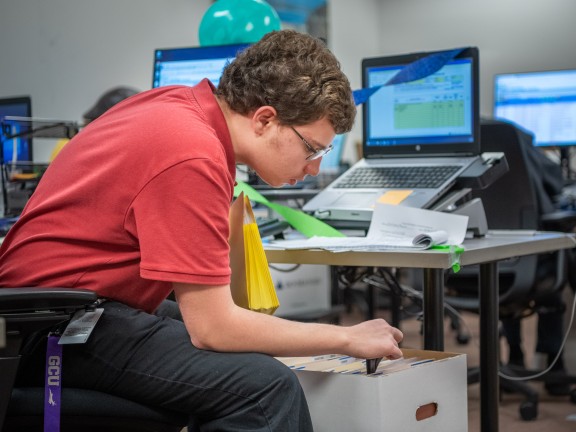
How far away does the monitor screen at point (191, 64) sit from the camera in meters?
2.49

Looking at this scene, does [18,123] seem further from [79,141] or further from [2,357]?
[2,357]

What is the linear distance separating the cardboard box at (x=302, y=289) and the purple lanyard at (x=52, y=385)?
241 cm

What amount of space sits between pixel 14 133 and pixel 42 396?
1486 mm

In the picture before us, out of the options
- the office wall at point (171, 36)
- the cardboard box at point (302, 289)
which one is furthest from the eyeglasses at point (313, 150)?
the office wall at point (171, 36)

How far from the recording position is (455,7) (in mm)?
6668

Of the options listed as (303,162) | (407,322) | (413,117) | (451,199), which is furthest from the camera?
(407,322)

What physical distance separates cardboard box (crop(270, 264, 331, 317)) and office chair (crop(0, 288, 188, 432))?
2.39 metres

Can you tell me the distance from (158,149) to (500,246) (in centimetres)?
88

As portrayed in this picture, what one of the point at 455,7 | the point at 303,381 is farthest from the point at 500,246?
the point at 455,7

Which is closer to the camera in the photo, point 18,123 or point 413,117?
point 413,117

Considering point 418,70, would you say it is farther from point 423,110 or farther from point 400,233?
point 400,233

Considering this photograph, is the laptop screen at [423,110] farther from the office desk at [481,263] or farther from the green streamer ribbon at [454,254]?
the green streamer ribbon at [454,254]

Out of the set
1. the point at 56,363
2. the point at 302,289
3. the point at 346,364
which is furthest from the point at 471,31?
the point at 56,363

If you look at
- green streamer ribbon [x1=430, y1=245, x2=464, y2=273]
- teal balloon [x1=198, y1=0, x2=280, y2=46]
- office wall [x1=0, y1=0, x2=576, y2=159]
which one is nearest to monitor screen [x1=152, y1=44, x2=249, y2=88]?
teal balloon [x1=198, y1=0, x2=280, y2=46]
